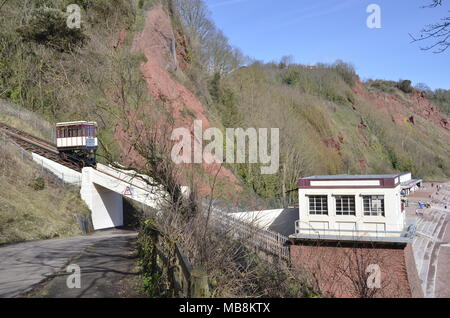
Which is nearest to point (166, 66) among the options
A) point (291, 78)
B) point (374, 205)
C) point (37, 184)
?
point (37, 184)

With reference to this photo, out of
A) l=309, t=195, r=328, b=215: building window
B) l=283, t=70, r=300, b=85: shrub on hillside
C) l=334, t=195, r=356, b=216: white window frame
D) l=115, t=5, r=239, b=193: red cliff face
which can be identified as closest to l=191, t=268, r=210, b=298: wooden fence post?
l=334, t=195, r=356, b=216: white window frame

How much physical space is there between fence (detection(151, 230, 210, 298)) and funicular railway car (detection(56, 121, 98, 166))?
14214 mm

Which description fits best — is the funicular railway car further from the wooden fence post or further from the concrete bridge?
the wooden fence post

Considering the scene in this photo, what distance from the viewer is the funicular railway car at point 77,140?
816 inches

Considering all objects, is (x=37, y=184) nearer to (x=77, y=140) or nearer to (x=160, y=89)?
(x=77, y=140)

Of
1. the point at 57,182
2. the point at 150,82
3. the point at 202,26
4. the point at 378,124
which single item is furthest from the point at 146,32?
the point at 378,124

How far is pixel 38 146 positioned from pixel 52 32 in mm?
10929

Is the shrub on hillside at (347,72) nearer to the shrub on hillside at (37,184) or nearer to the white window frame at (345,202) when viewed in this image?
the white window frame at (345,202)

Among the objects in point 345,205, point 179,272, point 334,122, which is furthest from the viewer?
point 334,122

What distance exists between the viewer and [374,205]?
2069 centimetres

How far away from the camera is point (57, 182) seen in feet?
Result: 62.8

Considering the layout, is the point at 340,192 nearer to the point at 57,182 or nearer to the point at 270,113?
the point at 57,182

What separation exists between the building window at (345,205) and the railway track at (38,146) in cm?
1407

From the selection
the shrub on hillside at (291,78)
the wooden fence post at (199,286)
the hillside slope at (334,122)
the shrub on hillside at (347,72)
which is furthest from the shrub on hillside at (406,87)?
the wooden fence post at (199,286)
